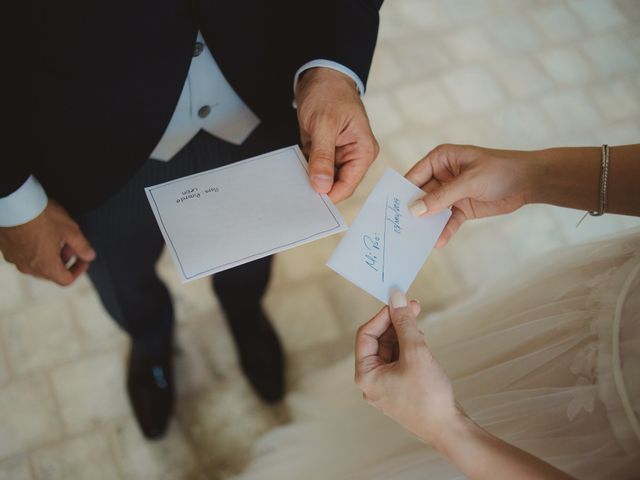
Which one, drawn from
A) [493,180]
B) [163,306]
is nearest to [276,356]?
[163,306]

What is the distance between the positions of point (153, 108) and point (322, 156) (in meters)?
0.29

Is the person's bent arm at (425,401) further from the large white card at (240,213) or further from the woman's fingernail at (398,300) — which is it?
the large white card at (240,213)

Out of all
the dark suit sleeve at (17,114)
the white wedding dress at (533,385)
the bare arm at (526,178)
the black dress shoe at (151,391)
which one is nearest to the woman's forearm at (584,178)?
the bare arm at (526,178)

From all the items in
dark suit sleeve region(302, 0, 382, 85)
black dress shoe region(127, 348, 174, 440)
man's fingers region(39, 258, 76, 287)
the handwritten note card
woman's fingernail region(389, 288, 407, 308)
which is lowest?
black dress shoe region(127, 348, 174, 440)

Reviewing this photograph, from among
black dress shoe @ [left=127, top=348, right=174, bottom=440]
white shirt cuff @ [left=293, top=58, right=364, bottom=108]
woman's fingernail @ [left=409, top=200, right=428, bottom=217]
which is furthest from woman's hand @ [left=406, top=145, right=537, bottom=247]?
black dress shoe @ [left=127, top=348, right=174, bottom=440]

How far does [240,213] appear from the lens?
2.60 feet

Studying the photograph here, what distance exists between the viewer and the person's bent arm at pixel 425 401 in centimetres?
62

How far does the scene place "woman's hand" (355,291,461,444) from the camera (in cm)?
67

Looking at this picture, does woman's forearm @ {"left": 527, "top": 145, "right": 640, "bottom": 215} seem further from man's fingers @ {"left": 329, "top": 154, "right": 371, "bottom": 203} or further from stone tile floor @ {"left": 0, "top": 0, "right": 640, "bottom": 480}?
stone tile floor @ {"left": 0, "top": 0, "right": 640, "bottom": 480}

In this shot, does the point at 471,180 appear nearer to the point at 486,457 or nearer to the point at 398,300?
the point at 398,300

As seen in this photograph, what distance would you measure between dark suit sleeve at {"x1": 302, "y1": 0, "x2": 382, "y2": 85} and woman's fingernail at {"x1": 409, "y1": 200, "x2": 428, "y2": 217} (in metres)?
0.29

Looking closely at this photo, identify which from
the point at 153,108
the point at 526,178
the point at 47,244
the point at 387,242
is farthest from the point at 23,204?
the point at 526,178

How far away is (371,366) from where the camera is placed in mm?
757

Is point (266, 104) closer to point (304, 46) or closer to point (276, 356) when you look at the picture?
Result: point (304, 46)
